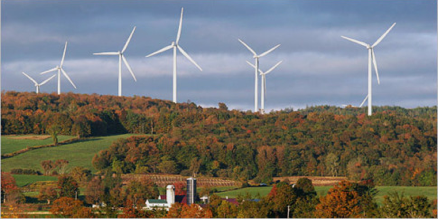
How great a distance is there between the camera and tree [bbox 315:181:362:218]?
86.8 meters

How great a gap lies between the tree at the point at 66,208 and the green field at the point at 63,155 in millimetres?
37003

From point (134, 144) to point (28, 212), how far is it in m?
53.0

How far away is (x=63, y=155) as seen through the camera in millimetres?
138750

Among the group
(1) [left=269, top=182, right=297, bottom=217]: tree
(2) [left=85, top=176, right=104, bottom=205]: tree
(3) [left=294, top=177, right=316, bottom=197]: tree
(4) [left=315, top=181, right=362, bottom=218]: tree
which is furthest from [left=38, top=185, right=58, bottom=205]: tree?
(4) [left=315, top=181, right=362, bottom=218]: tree

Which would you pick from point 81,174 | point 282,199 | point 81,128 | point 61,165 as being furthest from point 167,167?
point 282,199

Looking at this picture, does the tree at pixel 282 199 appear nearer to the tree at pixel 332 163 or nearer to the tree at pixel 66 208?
the tree at pixel 66 208

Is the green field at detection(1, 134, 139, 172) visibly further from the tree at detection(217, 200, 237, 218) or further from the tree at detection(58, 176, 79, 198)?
the tree at detection(217, 200, 237, 218)

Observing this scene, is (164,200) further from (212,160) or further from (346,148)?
(346,148)

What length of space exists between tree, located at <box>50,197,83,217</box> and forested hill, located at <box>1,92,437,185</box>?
39.4 meters

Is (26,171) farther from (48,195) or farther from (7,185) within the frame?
(48,195)

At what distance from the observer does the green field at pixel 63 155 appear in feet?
432

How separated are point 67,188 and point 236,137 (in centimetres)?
5767

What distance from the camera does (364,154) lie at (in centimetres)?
14538

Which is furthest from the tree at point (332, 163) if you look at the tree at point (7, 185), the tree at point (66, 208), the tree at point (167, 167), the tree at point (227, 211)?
the tree at point (66, 208)
